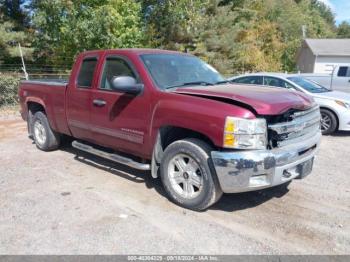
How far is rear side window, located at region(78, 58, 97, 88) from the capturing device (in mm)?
5511

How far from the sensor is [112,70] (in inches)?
205

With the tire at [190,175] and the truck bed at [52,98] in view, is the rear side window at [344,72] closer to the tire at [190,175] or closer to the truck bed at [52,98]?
the truck bed at [52,98]

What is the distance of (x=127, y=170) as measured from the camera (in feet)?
18.9

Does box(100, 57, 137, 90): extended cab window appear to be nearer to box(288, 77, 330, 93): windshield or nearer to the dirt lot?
the dirt lot

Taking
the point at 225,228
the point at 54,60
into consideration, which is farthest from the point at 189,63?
the point at 54,60

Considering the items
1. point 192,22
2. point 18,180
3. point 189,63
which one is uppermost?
point 192,22

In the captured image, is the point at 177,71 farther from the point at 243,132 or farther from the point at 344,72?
the point at 344,72

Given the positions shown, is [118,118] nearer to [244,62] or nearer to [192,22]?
[192,22]

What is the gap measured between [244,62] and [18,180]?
2738 cm

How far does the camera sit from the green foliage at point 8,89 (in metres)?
12.5

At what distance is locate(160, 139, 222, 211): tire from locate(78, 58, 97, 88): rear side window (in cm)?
201

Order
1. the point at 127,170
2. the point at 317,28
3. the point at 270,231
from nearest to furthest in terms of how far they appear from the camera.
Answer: the point at 270,231 < the point at 127,170 < the point at 317,28

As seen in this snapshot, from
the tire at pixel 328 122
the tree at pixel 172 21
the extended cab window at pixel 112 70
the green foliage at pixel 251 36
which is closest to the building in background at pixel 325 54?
the green foliage at pixel 251 36

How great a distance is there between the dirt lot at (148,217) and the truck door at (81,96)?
70 centimetres
